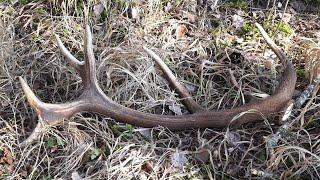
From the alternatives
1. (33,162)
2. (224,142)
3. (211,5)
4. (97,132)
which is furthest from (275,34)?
(33,162)

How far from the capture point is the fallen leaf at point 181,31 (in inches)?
185

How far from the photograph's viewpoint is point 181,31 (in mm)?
4734

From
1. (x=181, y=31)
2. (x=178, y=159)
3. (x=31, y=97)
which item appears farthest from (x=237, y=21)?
(x=31, y=97)

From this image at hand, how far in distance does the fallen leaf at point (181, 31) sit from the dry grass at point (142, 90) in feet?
0.13

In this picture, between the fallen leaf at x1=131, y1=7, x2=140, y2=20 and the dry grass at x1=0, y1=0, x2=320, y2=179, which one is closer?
the dry grass at x1=0, y1=0, x2=320, y2=179

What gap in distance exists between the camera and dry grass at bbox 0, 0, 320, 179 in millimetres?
3766

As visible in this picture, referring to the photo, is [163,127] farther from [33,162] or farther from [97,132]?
[33,162]

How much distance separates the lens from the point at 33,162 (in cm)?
384

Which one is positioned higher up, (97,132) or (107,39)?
(107,39)

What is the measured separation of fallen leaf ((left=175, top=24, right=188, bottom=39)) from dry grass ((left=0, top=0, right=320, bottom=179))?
4 cm

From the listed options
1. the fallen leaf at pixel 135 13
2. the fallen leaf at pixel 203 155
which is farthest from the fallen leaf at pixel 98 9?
the fallen leaf at pixel 203 155

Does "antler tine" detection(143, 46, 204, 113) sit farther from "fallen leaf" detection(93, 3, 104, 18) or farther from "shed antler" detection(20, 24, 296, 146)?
"fallen leaf" detection(93, 3, 104, 18)

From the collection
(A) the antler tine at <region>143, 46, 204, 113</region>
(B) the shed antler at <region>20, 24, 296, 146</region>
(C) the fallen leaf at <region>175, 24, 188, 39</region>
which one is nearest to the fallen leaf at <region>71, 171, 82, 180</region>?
(B) the shed antler at <region>20, 24, 296, 146</region>

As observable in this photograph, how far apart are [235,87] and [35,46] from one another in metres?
1.55
